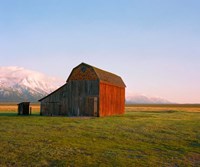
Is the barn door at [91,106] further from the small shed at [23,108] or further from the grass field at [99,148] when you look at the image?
the grass field at [99,148]

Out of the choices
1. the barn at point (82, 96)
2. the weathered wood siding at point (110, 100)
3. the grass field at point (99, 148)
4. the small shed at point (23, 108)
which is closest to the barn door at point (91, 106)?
the barn at point (82, 96)

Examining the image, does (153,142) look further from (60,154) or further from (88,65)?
(88,65)

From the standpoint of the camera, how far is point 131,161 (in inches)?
677

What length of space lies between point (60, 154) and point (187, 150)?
9208mm

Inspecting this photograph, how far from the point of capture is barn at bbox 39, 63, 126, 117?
160 feet

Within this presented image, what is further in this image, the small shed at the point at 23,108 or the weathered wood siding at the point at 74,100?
the small shed at the point at 23,108

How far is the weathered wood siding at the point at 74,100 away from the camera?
4891 centimetres

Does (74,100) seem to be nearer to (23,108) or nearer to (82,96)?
(82,96)

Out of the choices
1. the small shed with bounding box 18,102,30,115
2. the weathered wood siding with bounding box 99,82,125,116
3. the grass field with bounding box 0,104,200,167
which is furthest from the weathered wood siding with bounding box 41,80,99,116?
the grass field with bounding box 0,104,200,167

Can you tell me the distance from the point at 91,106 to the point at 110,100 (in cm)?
667

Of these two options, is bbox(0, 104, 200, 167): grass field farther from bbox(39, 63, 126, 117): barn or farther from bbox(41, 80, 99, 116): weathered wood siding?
bbox(41, 80, 99, 116): weathered wood siding

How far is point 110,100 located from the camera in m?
54.2

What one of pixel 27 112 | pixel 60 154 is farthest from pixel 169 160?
pixel 27 112

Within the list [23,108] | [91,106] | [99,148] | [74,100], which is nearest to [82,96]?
[74,100]
